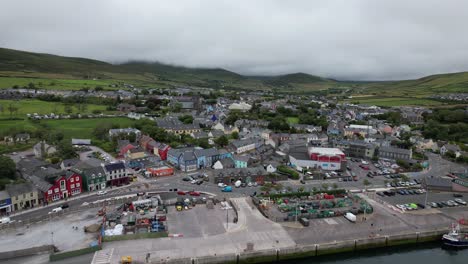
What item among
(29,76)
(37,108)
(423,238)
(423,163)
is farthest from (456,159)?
(29,76)

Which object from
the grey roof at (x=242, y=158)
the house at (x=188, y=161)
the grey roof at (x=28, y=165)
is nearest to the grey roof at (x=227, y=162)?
the grey roof at (x=242, y=158)

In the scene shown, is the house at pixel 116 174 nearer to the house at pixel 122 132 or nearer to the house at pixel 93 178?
the house at pixel 93 178

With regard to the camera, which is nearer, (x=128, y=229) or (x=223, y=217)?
(x=128, y=229)

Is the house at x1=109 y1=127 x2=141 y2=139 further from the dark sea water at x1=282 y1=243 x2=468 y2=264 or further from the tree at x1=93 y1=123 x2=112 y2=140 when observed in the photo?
the dark sea water at x1=282 y1=243 x2=468 y2=264

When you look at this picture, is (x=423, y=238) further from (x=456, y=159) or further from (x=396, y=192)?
(x=456, y=159)

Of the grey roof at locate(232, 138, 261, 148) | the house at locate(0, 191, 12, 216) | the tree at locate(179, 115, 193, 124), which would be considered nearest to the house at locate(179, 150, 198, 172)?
the grey roof at locate(232, 138, 261, 148)

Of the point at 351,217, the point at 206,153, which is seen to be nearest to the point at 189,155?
the point at 206,153

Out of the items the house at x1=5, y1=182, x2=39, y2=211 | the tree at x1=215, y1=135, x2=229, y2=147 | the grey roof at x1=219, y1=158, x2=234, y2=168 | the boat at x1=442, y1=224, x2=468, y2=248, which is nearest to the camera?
the boat at x1=442, y1=224, x2=468, y2=248
